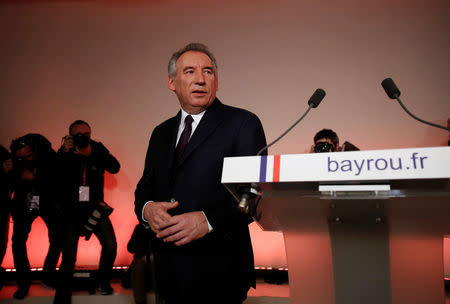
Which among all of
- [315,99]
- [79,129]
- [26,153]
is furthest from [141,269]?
[315,99]

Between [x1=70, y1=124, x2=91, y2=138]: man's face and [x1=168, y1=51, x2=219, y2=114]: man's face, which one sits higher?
[x1=70, y1=124, x2=91, y2=138]: man's face

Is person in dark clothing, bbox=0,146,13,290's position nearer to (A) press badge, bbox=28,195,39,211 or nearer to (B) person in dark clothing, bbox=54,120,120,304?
(A) press badge, bbox=28,195,39,211

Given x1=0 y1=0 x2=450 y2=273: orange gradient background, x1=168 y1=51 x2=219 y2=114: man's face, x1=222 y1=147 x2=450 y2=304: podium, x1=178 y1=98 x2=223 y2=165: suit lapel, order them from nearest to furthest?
x1=222 y1=147 x2=450 y2=304: podium < x1=178 y1=98 x2=223 y2=165: suit lapel < x1=168 y1=51 x2=219 y2=114: man's face < x1=0 y1=0 x2=450 y2=273: orange gradient background

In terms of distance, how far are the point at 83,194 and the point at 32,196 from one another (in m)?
0.59

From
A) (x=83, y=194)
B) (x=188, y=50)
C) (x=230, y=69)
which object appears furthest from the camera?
(x=230, y=69)

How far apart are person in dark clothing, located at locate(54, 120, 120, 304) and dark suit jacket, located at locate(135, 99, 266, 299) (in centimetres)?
204

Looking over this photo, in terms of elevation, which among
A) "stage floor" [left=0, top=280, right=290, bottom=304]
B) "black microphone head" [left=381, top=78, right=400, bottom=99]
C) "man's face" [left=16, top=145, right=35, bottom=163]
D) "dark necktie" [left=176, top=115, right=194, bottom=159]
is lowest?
"stage floor" [left=0, top=280, right=290, bottom=304]

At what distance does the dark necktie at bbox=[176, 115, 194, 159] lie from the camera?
1.54 meters

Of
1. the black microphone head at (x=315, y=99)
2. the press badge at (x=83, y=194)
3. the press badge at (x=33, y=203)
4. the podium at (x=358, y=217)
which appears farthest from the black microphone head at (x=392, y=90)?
the press badge at (x=33, y=203)

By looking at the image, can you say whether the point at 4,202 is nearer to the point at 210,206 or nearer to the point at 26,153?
the point at 26,153

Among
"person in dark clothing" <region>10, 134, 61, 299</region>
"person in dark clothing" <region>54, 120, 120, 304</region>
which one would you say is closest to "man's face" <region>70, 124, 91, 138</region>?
"person in dark clothing" <region>54, 120, 120, 304</region>

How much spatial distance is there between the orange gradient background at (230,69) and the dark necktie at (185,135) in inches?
111

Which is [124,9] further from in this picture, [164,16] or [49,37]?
[49,37]

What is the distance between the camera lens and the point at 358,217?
3.08ft
